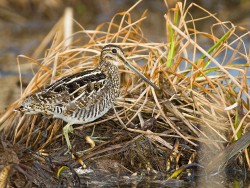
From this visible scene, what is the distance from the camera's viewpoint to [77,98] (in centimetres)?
611

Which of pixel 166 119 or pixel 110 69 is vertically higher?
pixel 110 69

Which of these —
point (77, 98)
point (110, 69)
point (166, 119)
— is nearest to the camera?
point (77, 98)

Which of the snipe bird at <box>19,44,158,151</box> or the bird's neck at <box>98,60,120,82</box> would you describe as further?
the bird's neck at <box>98,60,120,82</box>

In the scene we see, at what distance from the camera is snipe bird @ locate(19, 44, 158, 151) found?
6.02 m

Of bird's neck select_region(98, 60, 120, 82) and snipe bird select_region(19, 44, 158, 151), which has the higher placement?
bird's neck select_region(98, 60, 120, 82)

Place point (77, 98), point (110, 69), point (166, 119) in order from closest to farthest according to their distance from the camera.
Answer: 1. point (77, 98)
2. point (166, 119)
3. point (110, 69)

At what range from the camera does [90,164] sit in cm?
613

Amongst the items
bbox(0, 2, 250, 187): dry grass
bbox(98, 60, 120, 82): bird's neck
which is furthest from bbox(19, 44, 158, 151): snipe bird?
bbox(0, 2, 250, 187): dry grass

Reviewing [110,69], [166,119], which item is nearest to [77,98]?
[110,69]

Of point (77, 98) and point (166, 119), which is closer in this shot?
point (77, 98)

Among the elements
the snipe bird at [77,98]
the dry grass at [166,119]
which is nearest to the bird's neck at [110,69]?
the snipe bird at [77,98]

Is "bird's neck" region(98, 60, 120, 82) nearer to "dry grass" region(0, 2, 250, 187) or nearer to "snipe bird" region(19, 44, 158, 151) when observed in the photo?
"snipe bird" region(19, 44, 158, 151)

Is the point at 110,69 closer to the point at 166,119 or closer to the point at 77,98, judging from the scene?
the point at 77,98

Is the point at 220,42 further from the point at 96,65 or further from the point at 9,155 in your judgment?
the point at 9,155
